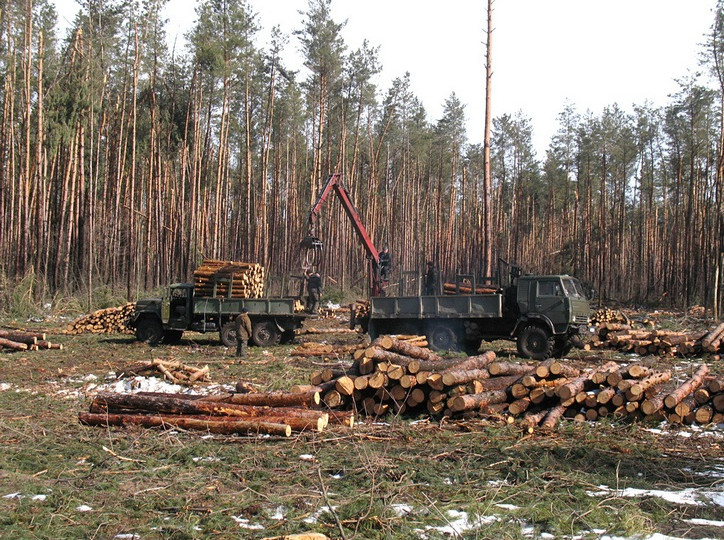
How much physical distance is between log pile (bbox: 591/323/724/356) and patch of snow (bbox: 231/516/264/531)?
14.0m

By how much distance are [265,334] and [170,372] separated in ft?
22.7

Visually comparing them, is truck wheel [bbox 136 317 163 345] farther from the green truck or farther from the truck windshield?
the truck windshield

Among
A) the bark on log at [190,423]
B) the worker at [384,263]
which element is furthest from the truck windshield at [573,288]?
the bark on log at [190,423]

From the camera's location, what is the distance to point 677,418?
802 cm

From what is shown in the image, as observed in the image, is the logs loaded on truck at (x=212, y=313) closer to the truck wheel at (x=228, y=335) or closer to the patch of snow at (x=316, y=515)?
the truck wheel at (x=228, y=335)

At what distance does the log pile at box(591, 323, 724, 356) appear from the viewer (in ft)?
52.3

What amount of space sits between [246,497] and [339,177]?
63.5 ft

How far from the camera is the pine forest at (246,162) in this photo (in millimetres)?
25828

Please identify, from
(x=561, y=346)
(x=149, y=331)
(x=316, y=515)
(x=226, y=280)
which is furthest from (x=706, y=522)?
(x=149, y=331)

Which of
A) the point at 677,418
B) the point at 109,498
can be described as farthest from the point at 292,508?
the point at 677,418

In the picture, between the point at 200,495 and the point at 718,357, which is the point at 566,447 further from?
the point at 718,357

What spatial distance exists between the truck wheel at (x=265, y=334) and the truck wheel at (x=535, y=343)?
6.57 metres

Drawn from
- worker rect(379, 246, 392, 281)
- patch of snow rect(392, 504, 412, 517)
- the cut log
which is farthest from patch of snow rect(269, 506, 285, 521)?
worker rect(379, 246, 392, 281)

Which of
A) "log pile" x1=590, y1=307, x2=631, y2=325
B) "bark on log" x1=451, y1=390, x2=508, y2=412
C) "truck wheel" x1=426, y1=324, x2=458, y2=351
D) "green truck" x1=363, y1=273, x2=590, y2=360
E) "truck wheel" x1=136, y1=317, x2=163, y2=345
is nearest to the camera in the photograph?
"bark on log" x1=451, y1=390, x2=508, y2=412
